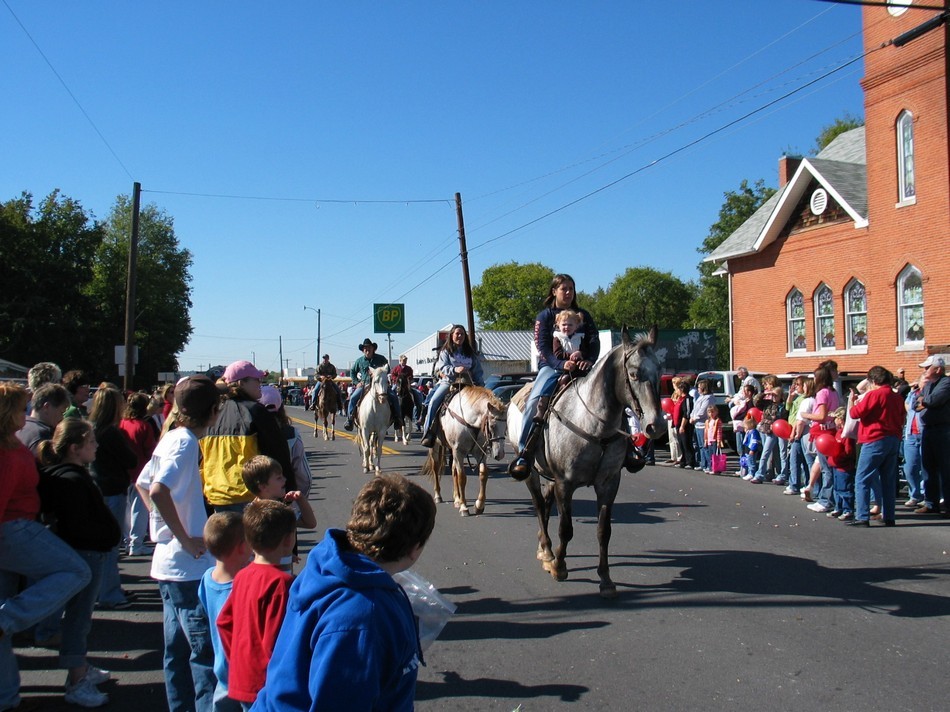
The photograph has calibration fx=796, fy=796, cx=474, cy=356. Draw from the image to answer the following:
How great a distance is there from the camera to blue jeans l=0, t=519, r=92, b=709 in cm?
441

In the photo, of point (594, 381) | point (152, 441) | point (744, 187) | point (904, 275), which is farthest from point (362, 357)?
point (744, 187)

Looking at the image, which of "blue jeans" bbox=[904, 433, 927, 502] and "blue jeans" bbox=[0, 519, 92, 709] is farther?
"blue jeans" bbox=[904, 433, 927, 502]

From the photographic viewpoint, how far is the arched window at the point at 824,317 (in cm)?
2680

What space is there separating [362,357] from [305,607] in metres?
14.8

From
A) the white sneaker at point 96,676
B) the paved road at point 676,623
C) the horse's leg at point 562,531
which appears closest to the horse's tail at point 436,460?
the paved road at point 676,623

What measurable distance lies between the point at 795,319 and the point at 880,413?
19725 millimetres

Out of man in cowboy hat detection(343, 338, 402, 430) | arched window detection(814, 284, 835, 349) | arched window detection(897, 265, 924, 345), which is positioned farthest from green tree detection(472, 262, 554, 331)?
man in cowboy hat detection(343, 338, 402, 430)

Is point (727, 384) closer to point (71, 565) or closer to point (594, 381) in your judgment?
point (594, 381)

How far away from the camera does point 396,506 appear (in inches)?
93.1

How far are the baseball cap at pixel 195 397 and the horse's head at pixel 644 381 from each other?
12.4 feet

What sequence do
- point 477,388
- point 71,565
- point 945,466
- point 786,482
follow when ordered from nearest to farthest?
1. point 71,565
2. point 945,466
3. point 477,388
4. point 786,482

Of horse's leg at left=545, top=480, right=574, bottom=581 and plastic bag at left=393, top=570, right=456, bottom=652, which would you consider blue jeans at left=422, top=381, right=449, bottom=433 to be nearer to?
horse's leg at left=545, top=480, right=574, bottom=581

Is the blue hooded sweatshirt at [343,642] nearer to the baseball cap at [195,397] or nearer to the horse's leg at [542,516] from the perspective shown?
the baseball cap at [195,397]

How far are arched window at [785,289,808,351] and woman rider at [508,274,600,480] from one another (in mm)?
22211
